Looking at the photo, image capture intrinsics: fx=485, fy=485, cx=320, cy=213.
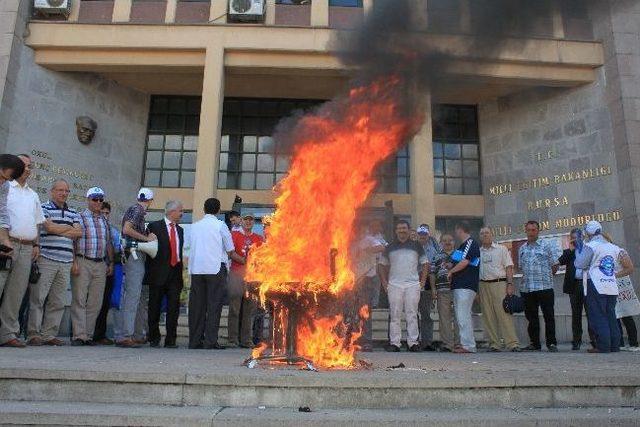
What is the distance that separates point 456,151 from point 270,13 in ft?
23.8

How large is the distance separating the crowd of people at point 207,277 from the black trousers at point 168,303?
1 cm

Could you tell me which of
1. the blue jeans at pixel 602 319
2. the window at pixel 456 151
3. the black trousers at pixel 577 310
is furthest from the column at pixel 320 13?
the blue jeans at pixel 602 319

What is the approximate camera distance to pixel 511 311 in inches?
269

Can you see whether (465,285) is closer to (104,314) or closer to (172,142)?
(104,314)

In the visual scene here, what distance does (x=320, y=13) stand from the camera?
13352mm

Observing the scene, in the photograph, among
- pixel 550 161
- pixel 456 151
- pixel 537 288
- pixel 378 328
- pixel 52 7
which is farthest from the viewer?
pixel 456 151

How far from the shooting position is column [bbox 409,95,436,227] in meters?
12.9

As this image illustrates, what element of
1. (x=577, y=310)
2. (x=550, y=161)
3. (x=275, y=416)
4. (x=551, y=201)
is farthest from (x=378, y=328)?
(x=550, y=161)

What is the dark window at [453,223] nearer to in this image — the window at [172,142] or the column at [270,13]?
the column at [270,13]

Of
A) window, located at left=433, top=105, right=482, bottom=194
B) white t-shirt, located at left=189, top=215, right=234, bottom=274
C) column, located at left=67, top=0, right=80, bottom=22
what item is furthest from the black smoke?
column, located at left=67, top=0, right=80, bottom=22

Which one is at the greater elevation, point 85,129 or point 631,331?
point 85,129

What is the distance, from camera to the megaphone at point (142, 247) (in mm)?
6262

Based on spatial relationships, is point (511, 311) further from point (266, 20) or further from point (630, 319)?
point (266, 20)

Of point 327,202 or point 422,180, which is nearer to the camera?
point 327,202
